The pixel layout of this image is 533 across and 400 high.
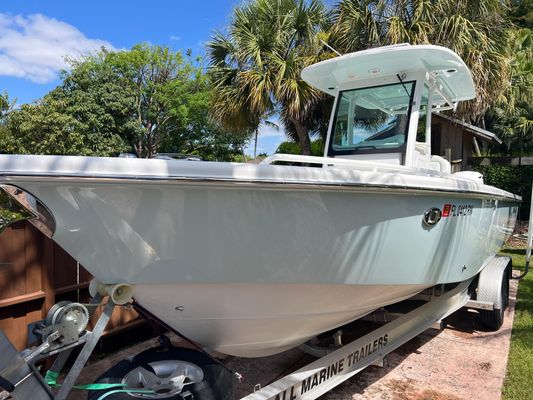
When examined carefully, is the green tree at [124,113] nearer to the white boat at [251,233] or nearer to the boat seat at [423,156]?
the boat seat at [423,156]

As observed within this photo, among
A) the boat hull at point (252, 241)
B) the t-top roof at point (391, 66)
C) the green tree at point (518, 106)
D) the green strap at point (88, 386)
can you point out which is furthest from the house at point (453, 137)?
the green strap at point (88, 386)

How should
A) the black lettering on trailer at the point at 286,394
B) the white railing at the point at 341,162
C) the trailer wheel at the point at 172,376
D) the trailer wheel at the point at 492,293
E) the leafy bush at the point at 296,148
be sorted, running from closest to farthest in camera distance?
the trailer wheel at the point at 172,376 < the black lettering on trailer at the point at 286,394 < the white railing at the point at 341,162 < the trailer wheel at the point at 492,293 < the leafy bush at the point at 296,148

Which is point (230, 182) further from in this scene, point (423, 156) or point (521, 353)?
point (521, 353)

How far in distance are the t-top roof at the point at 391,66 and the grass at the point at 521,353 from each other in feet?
8.88

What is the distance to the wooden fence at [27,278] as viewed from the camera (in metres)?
3.07

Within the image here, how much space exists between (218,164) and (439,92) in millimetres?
3007

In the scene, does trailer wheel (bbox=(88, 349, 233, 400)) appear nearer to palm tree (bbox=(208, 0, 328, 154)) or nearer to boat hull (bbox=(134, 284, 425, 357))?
boat hull (bbox=(134, 284, 425, 357))

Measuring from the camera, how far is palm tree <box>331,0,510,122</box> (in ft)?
28.6

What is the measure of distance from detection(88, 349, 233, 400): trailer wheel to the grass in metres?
2.35

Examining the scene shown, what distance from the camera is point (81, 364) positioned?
2.08 metres

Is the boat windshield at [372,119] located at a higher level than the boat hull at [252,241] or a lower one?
higher

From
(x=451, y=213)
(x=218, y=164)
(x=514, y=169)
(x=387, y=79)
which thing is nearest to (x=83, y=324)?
(x=218, y=164)

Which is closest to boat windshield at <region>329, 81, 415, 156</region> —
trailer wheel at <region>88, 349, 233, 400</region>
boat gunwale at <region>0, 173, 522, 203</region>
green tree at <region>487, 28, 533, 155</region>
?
boat gunwale at <region>0, 173, 522, 203</region>

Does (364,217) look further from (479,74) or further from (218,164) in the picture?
(479,74)
